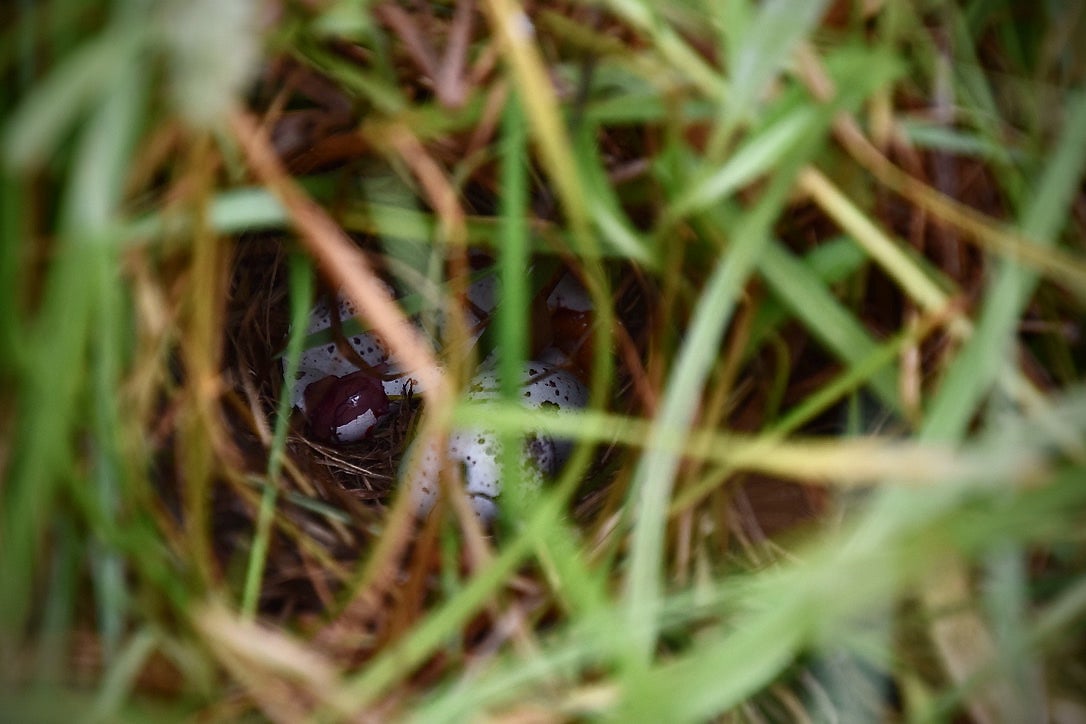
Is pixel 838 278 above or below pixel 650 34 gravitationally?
below

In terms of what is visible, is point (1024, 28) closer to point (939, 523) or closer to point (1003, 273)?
point (1003, 273)

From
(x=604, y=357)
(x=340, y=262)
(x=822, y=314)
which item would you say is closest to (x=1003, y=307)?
(x=822, y=314)

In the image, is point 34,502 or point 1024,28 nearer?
point 34,502

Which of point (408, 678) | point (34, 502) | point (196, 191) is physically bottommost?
point (408, 678)

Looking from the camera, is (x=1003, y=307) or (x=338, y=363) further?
(x=338, y=363)

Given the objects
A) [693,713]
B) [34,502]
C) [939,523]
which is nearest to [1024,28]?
[939,523]

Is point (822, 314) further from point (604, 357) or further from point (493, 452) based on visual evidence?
point (493, 452)

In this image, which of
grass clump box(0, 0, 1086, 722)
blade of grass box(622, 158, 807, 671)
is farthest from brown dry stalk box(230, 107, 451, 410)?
blade of grass box(622, 158, 807, 671)

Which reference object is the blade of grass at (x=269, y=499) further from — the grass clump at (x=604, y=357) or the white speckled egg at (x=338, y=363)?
the white speckled egg at (x=338, y=363)

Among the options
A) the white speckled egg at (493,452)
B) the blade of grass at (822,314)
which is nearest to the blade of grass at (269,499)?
the white speckled egg at (493,452)
